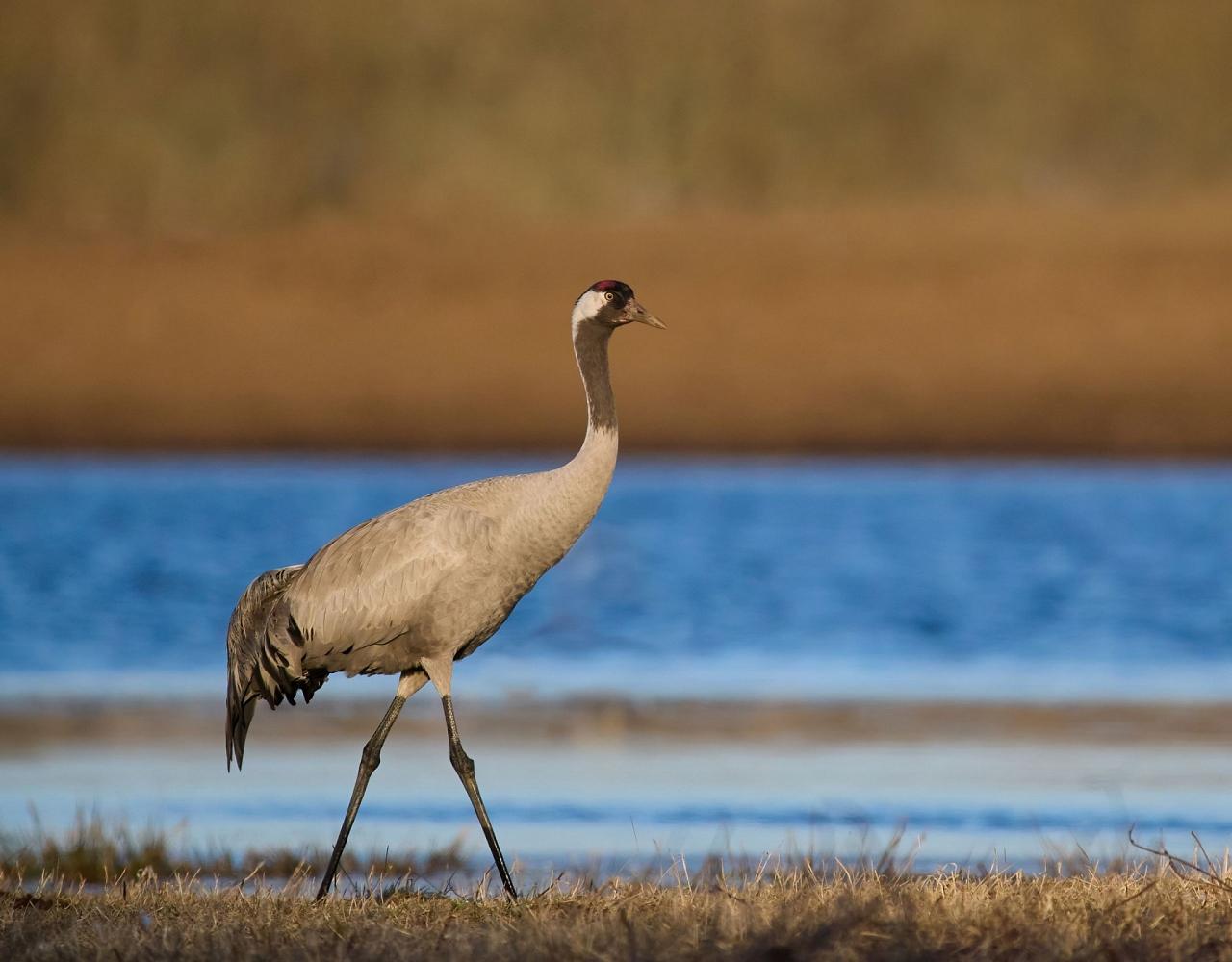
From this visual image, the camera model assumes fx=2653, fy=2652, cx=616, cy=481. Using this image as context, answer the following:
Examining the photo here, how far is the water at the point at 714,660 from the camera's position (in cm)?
1026

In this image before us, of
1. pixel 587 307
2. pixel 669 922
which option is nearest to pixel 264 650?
pixel 587 307

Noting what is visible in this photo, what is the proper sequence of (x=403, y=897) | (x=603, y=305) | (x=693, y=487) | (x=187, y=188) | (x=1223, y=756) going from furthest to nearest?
(x=187, y=188) → (x=693, y=487) → (x=1223, y=756) → (x=603, y=305) → (x=403, y=897)

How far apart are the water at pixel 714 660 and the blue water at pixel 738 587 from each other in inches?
2.4

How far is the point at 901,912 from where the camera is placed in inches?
273

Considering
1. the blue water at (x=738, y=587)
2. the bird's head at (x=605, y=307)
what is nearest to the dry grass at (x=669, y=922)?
the bird's head at (x=605, y=307)

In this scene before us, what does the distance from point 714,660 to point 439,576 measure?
8.50m

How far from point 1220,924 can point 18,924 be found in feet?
10.5

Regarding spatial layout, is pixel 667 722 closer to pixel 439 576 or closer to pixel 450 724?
pixel 450 724

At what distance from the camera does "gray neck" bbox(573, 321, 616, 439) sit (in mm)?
8500

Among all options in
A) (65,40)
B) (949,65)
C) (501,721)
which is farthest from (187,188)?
(501,721)

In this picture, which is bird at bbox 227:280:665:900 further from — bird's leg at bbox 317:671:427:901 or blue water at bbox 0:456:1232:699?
blue water at bbox 0:456:1232:699

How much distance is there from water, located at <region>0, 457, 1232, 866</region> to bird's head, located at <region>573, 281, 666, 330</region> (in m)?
1.94

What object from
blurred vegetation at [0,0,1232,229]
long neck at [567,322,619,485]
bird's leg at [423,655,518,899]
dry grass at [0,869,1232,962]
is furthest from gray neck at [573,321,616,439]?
blurred vegetation at [0,0,1232,229]

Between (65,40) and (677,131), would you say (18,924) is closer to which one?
(677,131)
